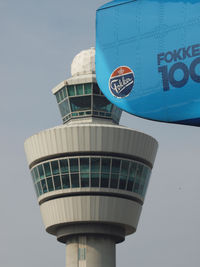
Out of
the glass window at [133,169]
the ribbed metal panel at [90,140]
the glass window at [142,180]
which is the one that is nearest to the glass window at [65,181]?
the ribbed metal panel at [90,140]

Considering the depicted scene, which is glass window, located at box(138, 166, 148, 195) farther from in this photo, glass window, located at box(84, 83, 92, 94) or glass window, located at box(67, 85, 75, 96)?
glass window, located at box(67, 85, 75, 96)

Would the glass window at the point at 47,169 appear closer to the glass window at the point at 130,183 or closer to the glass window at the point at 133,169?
the glass window at the point at 130,183

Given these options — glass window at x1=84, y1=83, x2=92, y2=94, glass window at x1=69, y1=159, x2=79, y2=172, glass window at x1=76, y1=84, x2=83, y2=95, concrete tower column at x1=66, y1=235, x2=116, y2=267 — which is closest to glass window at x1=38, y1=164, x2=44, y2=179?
glass window at x1=69, y1=159, x2=79, y2=172

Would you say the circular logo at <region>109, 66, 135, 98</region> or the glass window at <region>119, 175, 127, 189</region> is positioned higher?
the glass window at <region>119, 175, 127, 189</region>

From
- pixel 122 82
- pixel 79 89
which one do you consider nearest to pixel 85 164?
pixel 79 89

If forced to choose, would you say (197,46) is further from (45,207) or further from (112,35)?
(45,207)
